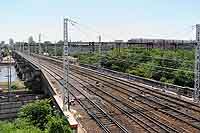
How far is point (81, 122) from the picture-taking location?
924 inches

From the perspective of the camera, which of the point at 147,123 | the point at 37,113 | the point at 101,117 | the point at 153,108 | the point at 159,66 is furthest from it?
the point at 159,66

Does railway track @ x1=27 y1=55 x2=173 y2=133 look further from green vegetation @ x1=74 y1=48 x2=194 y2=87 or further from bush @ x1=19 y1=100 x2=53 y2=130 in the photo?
green vegetation @ x1=74 y1=48 x2=194 y2=87

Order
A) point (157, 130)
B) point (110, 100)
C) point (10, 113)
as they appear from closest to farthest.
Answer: point (157, 130) < point (110, 100) < point (10, 113)

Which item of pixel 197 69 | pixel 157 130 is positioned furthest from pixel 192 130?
pixel 197 69

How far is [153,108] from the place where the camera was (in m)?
27.9

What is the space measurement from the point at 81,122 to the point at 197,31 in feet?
42.4

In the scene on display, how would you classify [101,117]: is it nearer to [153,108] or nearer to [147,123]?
[147,123]

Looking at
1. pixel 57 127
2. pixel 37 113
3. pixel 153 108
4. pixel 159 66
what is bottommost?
pixel 37 113

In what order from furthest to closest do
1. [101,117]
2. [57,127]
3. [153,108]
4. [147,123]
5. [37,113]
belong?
[153,108] < [37,113] < [101,117] < [147,123] < [57,127]

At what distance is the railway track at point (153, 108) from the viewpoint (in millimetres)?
22297

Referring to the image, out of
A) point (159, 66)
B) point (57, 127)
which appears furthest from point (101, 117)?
point (159, 66)

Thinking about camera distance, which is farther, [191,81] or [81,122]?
[191,81]

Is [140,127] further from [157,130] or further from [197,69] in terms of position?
[197,69]

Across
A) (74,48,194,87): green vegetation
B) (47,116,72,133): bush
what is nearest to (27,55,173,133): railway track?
(47,116,72,133): bush
